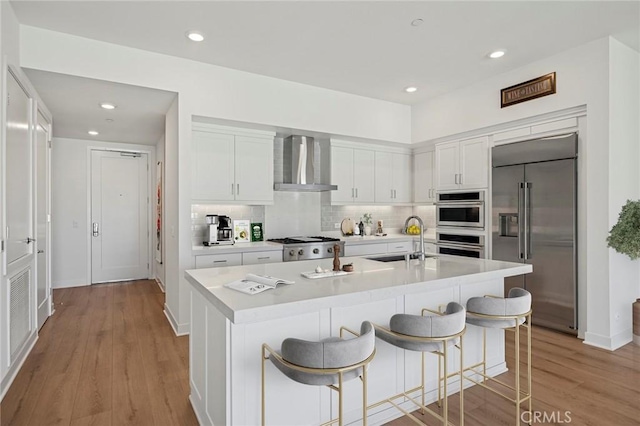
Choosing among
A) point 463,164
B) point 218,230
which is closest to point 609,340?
point 463,164

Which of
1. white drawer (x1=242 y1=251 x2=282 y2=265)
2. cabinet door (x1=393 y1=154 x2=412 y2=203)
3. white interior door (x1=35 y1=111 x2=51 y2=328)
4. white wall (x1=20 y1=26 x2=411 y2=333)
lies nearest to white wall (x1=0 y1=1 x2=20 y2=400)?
white wall (x1=20 y1=26 x2=411 y2=333)

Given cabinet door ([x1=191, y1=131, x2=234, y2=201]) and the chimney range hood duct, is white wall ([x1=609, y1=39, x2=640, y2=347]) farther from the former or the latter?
cabinet door ([x1=191, y1=131, x2=234, y2=201])

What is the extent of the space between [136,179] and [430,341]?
21.0ft

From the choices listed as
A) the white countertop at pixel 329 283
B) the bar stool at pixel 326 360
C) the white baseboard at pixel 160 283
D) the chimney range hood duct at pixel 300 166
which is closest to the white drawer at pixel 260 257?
the chimney range hood duct at pixel 300 166

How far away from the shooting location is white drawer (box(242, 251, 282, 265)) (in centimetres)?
421

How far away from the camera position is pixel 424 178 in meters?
5.72

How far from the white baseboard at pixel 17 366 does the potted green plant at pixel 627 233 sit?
5083 millimetres

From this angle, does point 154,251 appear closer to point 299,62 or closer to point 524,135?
point 299,62

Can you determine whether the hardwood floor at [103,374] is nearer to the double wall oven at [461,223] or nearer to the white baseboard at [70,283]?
the white baseboard at [70,283]

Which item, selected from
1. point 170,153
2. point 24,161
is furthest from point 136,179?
point 24,161

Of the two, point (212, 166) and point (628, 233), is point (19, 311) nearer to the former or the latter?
point (212, 166)

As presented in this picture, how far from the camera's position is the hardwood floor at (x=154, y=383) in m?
2.31

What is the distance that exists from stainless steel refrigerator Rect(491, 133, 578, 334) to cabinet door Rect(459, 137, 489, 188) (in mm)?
201

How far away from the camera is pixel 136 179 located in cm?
670
